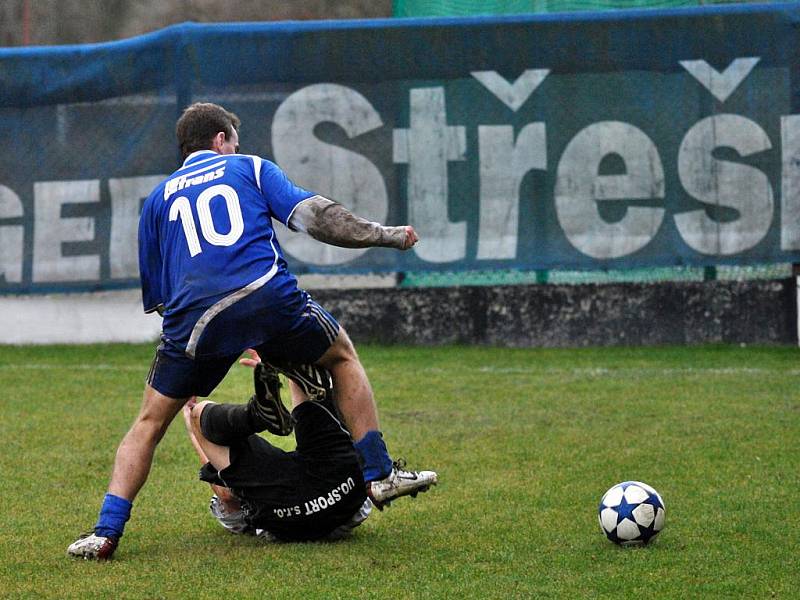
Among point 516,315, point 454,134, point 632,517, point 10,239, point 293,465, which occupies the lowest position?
point 516,315

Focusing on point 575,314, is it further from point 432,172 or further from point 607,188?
point 432,172

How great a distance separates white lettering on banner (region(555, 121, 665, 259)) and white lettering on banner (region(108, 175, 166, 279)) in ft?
12.5

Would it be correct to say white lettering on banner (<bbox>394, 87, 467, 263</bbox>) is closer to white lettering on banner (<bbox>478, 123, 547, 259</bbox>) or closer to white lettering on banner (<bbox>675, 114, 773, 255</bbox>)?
white lettering on banner (<bbox>478, 123, 547, 259</bbox>)

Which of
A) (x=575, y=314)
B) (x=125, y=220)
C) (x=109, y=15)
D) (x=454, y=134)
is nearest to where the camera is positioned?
(x=575, y=314)

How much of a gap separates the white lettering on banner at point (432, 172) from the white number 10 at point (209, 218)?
679 centimetres

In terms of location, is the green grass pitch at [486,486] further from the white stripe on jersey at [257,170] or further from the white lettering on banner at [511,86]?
the white lettering on banner at [511,86]

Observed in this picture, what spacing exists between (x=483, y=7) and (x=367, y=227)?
815cm

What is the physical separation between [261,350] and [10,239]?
7.46 meters

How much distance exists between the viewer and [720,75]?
38.7 ft

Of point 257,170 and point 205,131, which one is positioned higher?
point 205,131

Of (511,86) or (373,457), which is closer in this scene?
(373,457)

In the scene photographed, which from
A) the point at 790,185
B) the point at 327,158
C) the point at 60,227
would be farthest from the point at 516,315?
the point at 60,227

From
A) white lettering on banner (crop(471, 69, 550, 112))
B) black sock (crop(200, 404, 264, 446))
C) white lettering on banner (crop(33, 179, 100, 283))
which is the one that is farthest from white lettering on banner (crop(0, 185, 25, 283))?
black sock (crop(200, 404, 264, 446))

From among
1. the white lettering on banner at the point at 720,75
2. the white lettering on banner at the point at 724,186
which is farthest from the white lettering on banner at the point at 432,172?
the white lettering on banner at the point at 720,75
